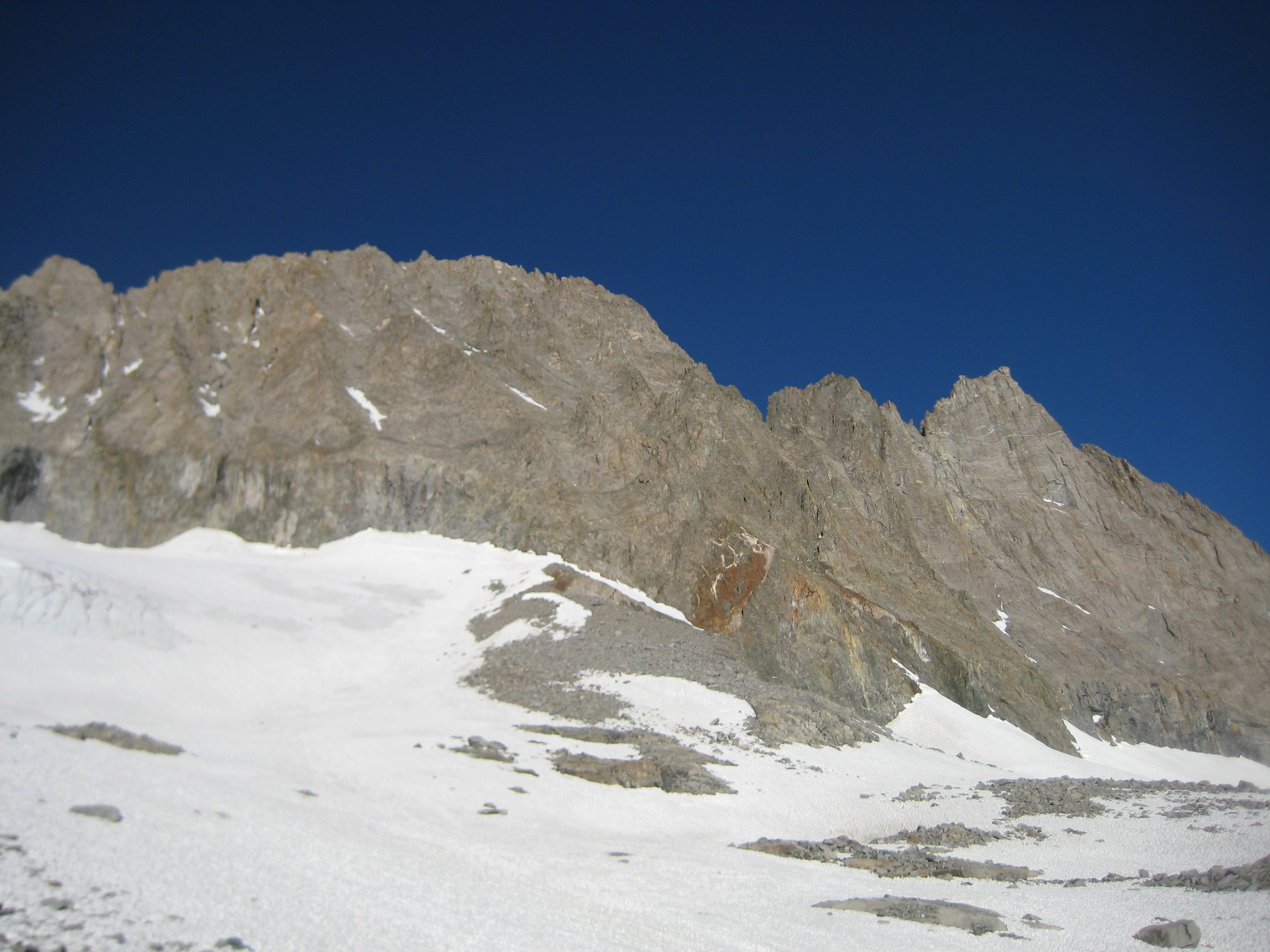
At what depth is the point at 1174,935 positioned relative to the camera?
9.51 metres

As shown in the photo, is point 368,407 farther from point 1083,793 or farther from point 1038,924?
point 1038,924

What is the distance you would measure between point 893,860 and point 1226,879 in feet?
16.6

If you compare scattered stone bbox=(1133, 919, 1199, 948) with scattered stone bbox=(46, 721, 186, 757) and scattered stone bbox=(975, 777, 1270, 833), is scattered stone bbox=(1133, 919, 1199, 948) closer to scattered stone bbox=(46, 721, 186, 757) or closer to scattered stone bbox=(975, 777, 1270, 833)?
scattered stone bbox=(975, 777, 1270, 833)

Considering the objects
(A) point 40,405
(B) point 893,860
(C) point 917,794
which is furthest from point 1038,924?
(A) point 40,405

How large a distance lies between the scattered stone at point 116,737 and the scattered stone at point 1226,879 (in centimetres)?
1651

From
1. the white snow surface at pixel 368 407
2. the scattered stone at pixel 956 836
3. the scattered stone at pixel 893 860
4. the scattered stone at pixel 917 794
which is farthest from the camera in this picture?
the white snow surface at pixel 368 407

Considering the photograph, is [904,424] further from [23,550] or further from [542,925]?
[542,925]

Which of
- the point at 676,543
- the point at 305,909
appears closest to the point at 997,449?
the point at 676,543

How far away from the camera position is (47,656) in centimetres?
2198

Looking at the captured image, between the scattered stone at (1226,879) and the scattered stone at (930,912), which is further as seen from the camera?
the scattered stone at (1226,879)

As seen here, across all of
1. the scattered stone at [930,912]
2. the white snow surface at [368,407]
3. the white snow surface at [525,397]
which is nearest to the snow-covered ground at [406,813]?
the scattered stone at [930,912]

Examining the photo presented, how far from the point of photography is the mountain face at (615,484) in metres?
43.9

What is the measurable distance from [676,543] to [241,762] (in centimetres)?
3131

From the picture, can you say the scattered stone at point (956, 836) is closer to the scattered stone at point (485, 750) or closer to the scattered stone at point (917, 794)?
the scattered stone at point (917, 794)
